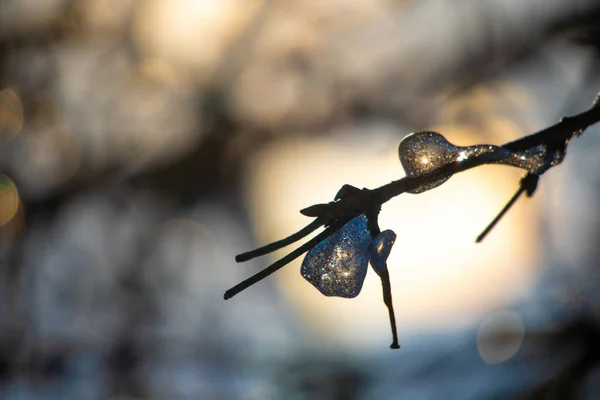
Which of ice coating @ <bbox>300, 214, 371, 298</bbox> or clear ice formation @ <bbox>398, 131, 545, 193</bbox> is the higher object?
clear ice formation @ <bbox>398, 131, 545, 193</bbox>

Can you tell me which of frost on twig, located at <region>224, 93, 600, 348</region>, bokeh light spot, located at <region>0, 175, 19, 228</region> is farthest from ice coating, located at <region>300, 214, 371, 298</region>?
bokeh light spot, located at <region>0, 175, 19, 228</region>

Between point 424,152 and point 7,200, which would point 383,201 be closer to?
point 424,152

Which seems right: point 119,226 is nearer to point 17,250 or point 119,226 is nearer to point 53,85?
point 17,250

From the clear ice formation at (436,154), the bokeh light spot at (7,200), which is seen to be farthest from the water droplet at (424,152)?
the bokeh light spot at (7,200)

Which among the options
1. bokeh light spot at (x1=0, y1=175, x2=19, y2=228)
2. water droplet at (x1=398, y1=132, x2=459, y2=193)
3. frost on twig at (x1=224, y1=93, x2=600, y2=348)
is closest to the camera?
frost on twig at (x1=224, y1=93, x2=600, y2=348)

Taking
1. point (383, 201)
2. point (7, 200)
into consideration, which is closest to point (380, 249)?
point (383, 201)

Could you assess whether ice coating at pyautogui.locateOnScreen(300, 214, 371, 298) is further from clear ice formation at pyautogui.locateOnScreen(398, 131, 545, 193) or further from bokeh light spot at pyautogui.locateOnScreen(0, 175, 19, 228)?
bokeh light spot at pyautogui.locateOnScreen(0, 175, 19, 228)
